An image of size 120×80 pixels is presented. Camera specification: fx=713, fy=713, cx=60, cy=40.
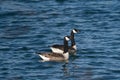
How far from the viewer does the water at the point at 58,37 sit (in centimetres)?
3797

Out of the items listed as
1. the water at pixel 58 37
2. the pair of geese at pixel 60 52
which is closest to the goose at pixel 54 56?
the pair of geese at pixel 60 52

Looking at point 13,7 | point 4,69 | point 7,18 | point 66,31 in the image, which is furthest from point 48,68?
point 13,7

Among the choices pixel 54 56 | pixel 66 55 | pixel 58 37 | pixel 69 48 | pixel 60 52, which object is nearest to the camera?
pixel 54 56

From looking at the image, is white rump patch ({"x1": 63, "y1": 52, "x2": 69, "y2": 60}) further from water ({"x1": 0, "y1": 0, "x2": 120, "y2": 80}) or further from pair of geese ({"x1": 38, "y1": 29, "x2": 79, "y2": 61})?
water ({"x1": 0, "y1": 0, "x2": 120, "y2": 80})

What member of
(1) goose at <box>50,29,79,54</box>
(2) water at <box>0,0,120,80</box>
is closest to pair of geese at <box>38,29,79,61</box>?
(1) goose at <box>50,29,79,54</box>

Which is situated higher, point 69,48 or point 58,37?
point 58,37

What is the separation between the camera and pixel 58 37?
46.2 meters

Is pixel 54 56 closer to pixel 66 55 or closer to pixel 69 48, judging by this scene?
pixel 66 55

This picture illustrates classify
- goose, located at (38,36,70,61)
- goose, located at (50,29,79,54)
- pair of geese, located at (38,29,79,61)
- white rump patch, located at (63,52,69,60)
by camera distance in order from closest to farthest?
goose, located at (38,36,70,61), pair of geese, located at (38,29,79,61), white rump patch, located at (63,52,69,60), goose, located at (50,29,79,54)

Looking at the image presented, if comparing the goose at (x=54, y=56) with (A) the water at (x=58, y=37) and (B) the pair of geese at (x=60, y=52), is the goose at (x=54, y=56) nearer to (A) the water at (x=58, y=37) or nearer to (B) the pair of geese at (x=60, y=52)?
(B) the pair of geese at (x=60, y=52)

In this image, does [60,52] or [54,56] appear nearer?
[54,56]

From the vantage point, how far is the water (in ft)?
125

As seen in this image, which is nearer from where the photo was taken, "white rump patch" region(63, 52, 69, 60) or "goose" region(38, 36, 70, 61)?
"goose" region(38, 36, 70, 61)

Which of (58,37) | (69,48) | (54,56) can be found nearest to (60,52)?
(69,48)
